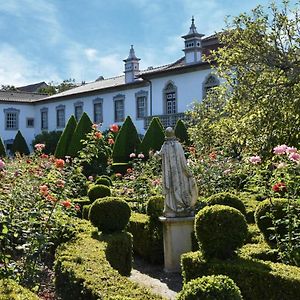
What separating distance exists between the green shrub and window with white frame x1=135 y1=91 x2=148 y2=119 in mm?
24478

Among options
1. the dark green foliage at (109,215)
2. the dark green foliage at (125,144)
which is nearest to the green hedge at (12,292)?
the dark green foliage at (109,215)

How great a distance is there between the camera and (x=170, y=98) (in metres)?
29.1

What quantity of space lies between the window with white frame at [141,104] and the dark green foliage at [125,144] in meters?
4.82

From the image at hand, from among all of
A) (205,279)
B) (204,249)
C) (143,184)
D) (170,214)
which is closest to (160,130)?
(143,184)

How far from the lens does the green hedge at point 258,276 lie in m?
5.04

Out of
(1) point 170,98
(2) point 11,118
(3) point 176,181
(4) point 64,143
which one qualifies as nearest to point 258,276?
(3) point 176,181

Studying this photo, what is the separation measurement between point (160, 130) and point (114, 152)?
2.75 metres

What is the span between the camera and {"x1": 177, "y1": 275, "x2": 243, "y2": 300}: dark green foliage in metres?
3.38

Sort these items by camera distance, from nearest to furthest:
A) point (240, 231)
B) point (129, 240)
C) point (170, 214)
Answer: point (240, 231)
point (129, 240)
point (170, 214)

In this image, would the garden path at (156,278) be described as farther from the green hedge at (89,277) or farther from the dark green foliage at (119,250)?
the green hedge at (89,277)

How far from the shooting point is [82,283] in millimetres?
5113

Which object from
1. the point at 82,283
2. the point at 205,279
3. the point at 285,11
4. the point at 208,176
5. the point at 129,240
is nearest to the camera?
the point at 205,279

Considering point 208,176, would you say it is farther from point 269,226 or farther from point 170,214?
point 269,226

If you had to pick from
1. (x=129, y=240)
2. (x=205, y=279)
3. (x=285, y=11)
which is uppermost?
(x=285, y=11)
